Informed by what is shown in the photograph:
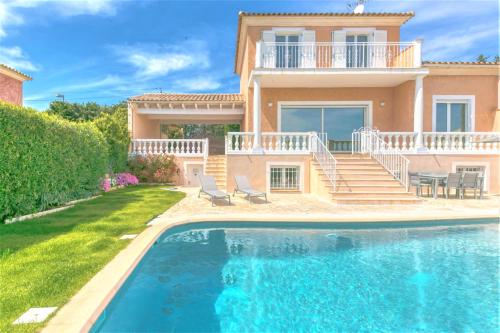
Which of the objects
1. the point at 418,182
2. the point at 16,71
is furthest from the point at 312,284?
the point at 16,71

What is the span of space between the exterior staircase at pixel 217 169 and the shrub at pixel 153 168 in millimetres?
2474

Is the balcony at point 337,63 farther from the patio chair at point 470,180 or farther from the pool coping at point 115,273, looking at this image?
the pool coping at point 115,273

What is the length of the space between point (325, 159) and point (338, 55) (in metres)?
6.42

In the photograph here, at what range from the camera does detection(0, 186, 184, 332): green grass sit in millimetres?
3287

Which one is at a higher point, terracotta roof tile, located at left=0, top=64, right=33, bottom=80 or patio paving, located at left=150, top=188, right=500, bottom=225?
terracotta roof tile, located at left=0, top=64, right=33, bottom=80

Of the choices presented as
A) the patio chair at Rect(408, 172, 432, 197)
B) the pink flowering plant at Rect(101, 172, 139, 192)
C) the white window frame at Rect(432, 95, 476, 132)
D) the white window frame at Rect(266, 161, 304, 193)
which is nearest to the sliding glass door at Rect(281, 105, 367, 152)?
the white window frame at Rect(266, 161, 304, 193)

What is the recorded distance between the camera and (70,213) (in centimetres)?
828

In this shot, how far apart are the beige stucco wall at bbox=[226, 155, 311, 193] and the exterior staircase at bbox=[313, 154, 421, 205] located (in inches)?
31.9

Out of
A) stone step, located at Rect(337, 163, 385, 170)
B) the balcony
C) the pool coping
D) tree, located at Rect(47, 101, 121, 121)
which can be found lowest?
the pool coping

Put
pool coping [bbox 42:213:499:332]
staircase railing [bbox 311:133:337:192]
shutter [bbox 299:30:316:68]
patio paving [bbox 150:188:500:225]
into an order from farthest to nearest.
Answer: shutter [bbox 299:30:316:68], staircase railing [bbox 311:133:337:192], patio paving [bbox 150:188:500:225], pool coping [bbox 42:213:499:332]

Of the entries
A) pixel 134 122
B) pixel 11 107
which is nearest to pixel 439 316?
pixel 11 107

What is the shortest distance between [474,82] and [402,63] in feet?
14.4

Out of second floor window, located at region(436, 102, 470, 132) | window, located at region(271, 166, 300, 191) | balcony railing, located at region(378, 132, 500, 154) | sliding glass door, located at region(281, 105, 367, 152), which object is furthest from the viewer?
sliding glass door, located at region(281, 105, 367, 152)

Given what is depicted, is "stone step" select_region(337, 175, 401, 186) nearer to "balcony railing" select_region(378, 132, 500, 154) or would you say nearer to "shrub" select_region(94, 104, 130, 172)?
"balcony railing" select_region(378, 132, 500, 154)
